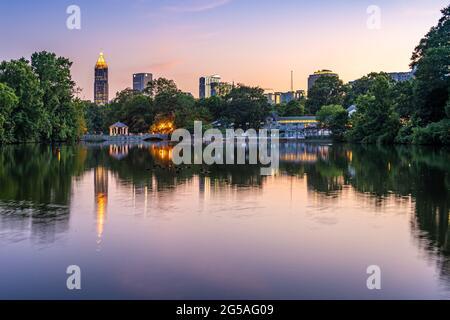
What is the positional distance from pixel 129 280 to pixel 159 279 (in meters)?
0.49

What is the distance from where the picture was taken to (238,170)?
2836 centimetres

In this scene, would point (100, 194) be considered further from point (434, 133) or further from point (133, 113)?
point (133, 113)

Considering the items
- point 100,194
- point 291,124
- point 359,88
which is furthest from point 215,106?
point 100,194

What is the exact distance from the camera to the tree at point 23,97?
6431cm

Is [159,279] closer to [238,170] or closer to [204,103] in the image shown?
[238,170]

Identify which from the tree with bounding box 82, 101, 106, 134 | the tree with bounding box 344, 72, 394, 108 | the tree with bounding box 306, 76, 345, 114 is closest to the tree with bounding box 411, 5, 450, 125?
the tree with bounding box 344, 72, 394, 108

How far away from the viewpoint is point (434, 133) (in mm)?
50875

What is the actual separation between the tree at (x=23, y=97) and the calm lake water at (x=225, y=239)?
152 feet

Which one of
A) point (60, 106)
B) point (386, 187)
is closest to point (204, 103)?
point (60, 106)

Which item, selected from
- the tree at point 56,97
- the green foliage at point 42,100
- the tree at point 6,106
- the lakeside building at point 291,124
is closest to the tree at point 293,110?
the lakeside building at point 291,124

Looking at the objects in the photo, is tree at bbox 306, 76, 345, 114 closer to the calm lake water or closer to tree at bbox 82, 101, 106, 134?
tree at bbox 82, 101, 106, 134

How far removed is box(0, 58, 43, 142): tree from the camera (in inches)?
2532

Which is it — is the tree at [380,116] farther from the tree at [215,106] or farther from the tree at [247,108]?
the tree at [215,106]

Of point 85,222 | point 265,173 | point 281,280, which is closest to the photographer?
point 281,280
